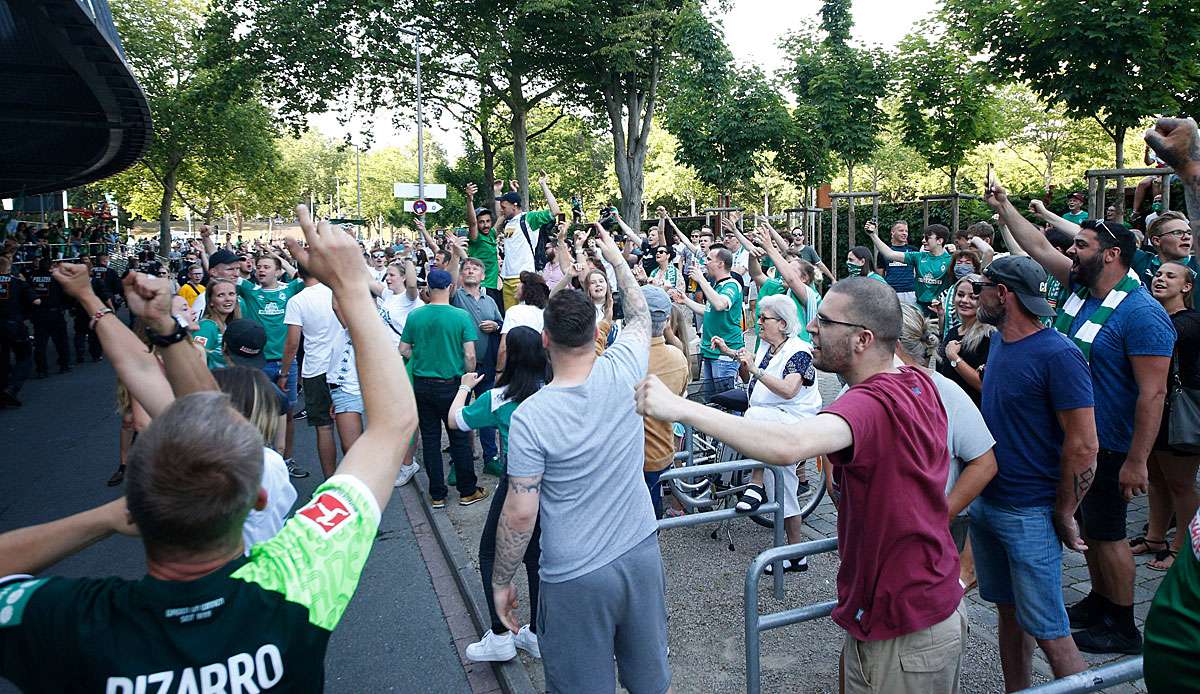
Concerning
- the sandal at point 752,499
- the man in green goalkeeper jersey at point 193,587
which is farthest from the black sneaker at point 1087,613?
the man in green goalkeeper jersey at point 193,587

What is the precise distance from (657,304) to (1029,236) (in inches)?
94.2

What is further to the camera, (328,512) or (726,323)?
(726,323)

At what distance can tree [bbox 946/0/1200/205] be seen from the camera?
33.4 ft

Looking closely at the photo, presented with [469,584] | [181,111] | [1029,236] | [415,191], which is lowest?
[469,584]

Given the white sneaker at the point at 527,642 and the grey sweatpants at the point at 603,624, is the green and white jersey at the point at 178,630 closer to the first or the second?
the grey sweatpants at the point at 603,624

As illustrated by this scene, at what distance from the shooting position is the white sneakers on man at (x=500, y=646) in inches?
163

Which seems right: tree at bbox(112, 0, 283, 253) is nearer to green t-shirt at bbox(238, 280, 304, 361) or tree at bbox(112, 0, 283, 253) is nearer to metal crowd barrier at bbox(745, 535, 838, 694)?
green t-shirt at bbox(238, 280, 304, 361)

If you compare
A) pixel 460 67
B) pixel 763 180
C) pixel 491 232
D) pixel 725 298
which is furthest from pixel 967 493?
pixel 763 180

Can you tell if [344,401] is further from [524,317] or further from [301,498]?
[524,317]

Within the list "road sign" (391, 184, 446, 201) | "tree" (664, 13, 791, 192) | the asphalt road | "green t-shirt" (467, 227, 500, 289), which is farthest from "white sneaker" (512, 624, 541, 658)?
"road sign" (391, 184, 446, 201)

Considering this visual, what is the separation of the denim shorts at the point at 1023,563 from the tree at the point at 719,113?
61.8 feet

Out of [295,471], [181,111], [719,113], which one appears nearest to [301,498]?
[295,471]

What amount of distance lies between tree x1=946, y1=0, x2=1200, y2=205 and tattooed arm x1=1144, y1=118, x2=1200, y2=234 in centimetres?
842

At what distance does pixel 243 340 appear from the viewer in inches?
253
